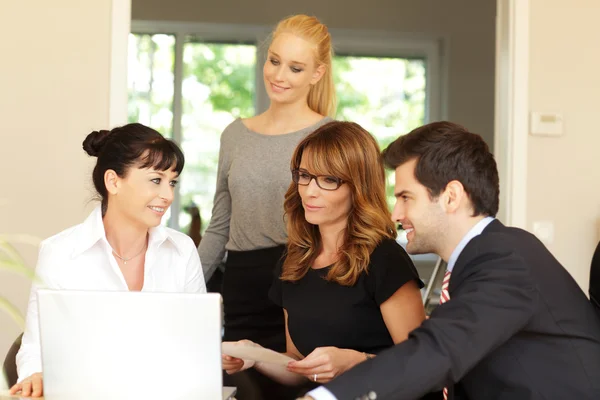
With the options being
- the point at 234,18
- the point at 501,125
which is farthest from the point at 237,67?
the point at 501,125

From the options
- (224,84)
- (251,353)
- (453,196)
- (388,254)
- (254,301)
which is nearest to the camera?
(453,196)

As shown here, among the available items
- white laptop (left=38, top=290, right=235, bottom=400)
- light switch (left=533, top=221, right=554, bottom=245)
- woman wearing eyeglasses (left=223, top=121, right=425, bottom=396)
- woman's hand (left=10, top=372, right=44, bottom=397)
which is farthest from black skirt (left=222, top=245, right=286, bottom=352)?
light switch (left=533, top=221, right=554, bottom=245)

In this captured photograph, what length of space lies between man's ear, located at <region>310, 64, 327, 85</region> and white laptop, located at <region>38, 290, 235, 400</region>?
1.55 meters

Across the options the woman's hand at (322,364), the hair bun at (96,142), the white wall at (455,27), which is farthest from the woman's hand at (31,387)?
the white wall at (455,27)

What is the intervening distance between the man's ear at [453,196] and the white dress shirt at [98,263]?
0.85 metres

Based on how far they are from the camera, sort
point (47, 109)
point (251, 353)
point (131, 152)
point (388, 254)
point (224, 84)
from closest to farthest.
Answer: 1. point (251, 353)
2. point (388, 254)
3. point (131, 152)
4. point (47, 109)
5. point (224, 84)

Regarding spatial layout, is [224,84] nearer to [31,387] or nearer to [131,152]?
[131,152]

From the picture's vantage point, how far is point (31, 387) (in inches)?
67.3

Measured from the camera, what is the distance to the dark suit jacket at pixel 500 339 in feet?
4.46

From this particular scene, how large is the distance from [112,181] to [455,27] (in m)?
5.50

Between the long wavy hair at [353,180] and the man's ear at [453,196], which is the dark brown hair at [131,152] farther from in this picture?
the man's ear at [453,196]

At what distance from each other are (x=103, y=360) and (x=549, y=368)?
31.3 inches

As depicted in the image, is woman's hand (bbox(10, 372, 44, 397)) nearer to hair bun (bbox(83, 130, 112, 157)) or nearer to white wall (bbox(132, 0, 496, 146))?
hair bun (bbox(83, 130, 112, 157))

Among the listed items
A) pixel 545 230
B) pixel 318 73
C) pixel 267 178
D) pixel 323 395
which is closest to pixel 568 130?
pixel 545 230
